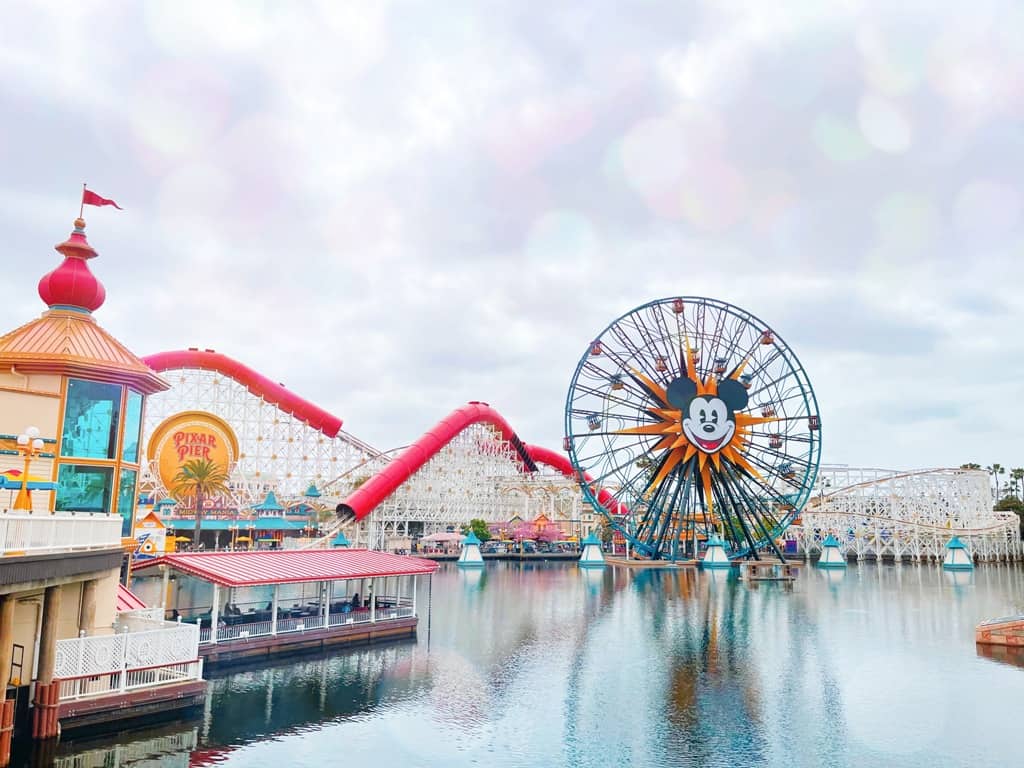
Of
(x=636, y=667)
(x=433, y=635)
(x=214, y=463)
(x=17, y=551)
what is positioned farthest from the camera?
(x=214, y=463)

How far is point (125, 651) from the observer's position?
17.0 meters

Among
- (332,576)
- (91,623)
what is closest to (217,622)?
(332,576)

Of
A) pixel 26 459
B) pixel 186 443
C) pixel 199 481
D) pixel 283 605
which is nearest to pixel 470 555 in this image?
pixel 199 481

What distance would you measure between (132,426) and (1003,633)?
27.9 m

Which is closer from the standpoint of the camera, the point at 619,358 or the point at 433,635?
the point at 433,635

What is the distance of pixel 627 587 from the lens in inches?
1839

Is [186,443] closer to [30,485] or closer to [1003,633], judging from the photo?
[30,485]

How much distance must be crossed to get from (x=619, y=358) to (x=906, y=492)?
125 ft

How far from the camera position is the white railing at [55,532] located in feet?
41.5

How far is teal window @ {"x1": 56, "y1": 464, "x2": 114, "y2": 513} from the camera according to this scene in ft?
57.4

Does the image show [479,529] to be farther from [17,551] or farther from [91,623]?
[17,551]

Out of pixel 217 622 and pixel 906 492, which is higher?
pixel 906 492

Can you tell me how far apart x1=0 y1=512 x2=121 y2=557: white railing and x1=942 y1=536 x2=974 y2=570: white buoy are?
63.4 meters

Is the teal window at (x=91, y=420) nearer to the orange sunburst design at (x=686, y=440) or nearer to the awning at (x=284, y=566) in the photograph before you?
the awning at (x=284, y=566)
